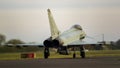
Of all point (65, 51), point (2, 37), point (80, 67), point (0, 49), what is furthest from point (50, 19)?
point (2, 37)

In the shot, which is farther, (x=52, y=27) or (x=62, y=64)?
(x=52, y=27)

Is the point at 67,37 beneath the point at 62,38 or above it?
above

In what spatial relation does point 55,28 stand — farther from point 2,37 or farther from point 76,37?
point 2,37

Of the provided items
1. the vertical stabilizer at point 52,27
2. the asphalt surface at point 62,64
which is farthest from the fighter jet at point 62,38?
the asphalt surface at point 62,64

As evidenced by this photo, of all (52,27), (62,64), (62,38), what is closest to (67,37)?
(62,38)

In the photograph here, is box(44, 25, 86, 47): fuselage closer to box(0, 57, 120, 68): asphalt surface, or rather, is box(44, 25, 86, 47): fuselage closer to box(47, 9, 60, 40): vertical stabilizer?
box(47, 9, 60, 40): vertical stabilizer

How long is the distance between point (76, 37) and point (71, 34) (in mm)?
915

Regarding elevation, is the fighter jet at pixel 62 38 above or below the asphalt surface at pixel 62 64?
above

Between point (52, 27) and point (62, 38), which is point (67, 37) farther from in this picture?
point (52, 27)

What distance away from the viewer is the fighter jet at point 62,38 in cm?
6097

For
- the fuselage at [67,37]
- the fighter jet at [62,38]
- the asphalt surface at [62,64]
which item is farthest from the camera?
the fighter jet at [62,38]

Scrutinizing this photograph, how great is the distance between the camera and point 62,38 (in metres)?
63.5

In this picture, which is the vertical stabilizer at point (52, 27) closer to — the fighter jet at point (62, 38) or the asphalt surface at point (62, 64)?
the fighter jet at point (62, 38)

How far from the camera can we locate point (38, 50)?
102188 millimetres
